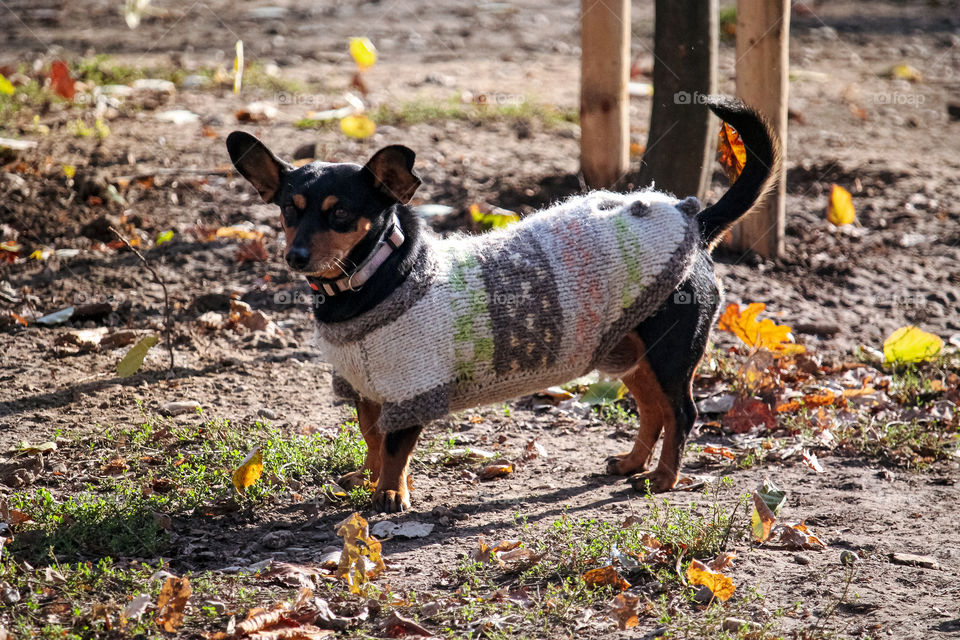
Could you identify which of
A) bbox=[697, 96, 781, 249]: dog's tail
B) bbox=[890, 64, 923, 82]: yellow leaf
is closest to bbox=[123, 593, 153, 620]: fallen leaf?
bbox=[697, 96, 781, 249]: dog's tail

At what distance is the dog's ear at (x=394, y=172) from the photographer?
11.1 feet

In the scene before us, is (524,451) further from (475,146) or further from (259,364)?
(475,146)

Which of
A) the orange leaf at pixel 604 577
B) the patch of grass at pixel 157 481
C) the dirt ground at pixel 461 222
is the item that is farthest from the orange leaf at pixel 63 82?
the orange leaf at pixel 604 577

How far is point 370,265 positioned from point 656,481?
145 cm

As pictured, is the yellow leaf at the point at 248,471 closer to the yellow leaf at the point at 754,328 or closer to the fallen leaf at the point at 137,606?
the fallen leaf at the point at 137,606

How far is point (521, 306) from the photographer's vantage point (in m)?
3.67

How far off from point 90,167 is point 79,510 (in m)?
3.94

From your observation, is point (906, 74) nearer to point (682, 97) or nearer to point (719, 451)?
point (682, 97)

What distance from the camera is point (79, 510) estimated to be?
11.3 ft

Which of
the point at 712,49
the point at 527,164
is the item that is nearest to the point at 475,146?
the point at 527,164

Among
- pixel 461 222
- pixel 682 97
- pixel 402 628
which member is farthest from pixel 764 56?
pixel 402 628

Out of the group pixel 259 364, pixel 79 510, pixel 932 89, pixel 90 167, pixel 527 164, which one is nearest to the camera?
pixel 79 510

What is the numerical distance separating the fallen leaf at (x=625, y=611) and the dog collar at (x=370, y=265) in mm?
1379

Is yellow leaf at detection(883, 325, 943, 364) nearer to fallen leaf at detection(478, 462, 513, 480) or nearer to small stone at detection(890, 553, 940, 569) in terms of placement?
small stone at detection(890, 553, 940, 569)
